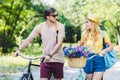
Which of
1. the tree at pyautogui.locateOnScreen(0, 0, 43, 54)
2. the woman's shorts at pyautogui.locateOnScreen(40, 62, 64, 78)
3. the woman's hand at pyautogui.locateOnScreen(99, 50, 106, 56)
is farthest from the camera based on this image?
the tree at pyautogui.locateOnScreen(0, 0, 43, 54)

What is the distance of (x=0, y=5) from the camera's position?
37969 millimetres

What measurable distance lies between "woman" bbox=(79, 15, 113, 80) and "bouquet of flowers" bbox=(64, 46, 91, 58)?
0.49 metres

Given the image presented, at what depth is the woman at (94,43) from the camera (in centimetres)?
688

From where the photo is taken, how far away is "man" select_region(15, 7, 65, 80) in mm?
6289

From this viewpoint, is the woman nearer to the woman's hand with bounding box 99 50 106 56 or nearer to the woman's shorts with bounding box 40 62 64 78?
the woman's hand with bounding box 99 50 106 56

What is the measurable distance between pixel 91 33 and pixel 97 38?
5.3 inches

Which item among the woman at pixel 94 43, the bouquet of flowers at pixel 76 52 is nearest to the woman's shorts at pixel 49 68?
the bouquet of flowers at pixel 76 52

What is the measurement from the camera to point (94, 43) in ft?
22.8

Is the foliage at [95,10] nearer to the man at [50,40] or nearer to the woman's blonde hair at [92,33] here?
the woman's blonde hair at [92,33]

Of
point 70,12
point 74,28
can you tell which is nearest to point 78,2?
point 70,12

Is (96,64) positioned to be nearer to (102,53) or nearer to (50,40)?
(102,53)

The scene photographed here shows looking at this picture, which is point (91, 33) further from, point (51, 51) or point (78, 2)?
point (78, 2)

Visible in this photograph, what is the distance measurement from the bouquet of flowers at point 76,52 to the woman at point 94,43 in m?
0.49

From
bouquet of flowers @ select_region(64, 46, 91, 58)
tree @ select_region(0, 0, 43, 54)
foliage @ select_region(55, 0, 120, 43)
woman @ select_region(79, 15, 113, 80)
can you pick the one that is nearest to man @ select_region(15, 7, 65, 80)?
bouquet of flowers @ select_region(64, 46, 91, 58)
